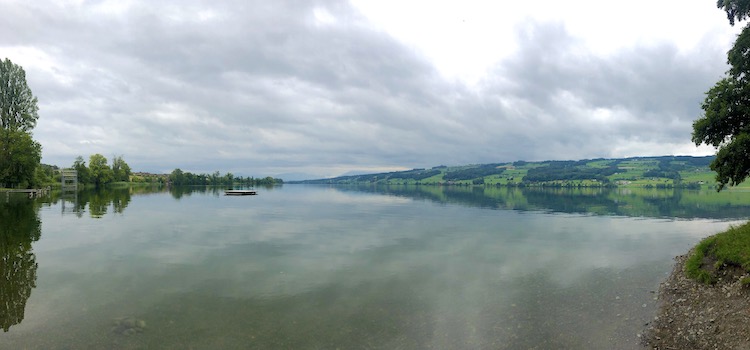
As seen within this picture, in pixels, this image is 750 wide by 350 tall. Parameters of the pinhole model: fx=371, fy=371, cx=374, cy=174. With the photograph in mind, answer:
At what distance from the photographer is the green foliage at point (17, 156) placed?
106 m

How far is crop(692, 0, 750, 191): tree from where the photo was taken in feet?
82.6

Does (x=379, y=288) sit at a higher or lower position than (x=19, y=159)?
lower

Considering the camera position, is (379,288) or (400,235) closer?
(379,288)

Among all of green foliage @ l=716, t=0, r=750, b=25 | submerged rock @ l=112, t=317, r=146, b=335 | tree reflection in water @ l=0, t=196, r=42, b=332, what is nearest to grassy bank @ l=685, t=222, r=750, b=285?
green foliage @ l=716, t=0, r=750, b=25

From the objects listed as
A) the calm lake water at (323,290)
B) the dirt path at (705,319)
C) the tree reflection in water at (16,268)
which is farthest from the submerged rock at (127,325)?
the dirt path at (705,319)

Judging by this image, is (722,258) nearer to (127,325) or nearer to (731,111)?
(731,111)

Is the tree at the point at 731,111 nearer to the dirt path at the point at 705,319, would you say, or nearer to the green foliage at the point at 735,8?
the green foliage at the point at 735,8

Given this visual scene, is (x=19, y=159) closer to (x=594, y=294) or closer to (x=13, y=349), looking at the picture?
(x=13, y=349)

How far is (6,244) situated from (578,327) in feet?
159

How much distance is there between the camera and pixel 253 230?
2039 inches

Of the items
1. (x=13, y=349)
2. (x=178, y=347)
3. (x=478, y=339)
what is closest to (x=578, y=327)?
(x=478, y=339)

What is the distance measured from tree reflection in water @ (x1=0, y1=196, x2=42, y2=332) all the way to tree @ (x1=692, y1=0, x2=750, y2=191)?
139 ft

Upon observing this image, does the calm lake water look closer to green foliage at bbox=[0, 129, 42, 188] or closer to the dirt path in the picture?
the dirt path

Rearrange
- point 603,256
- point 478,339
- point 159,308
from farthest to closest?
point 603,256 < point 159,308 < point 478,339
